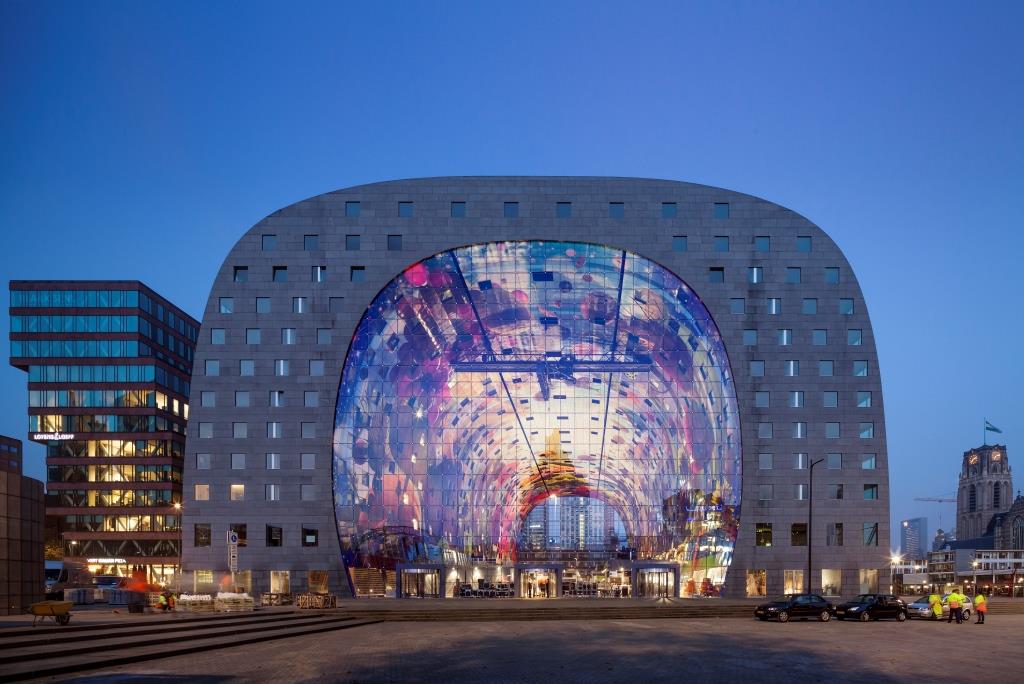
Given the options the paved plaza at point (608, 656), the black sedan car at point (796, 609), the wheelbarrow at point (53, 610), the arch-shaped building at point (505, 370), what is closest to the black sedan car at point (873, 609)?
the black sedan car at point (796, 609)

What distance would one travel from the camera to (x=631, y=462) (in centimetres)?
7619

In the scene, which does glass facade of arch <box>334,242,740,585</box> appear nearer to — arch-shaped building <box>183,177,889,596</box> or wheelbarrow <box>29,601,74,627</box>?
arch-shaped building <box>183,177,889,596</box>

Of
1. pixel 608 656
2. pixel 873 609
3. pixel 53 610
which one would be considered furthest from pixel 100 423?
pixel 608 656

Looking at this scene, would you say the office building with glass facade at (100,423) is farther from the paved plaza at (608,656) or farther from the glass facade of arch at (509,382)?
the paved plaza at (608,656)

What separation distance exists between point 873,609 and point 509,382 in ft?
101

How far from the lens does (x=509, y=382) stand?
7031cm

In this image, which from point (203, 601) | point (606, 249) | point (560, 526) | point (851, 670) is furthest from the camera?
point (560, 526)

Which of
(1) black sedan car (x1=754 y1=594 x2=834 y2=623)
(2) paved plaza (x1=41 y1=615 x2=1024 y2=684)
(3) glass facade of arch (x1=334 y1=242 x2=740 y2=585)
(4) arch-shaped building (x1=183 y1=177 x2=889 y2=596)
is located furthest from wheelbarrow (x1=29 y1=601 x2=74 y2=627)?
(3) glass facade of arch (x1=334 y1=242 x2=740 y2=585)

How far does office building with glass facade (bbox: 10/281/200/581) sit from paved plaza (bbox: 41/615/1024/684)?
85848 millimetres

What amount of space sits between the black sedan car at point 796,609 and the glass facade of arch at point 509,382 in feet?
64.3

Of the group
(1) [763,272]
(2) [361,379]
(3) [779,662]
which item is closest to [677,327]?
(1) [763,272]

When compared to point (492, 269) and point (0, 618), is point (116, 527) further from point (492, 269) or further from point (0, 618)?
point (0, 618)

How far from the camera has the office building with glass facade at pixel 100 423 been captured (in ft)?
382

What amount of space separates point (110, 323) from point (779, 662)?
108426 millimetres
